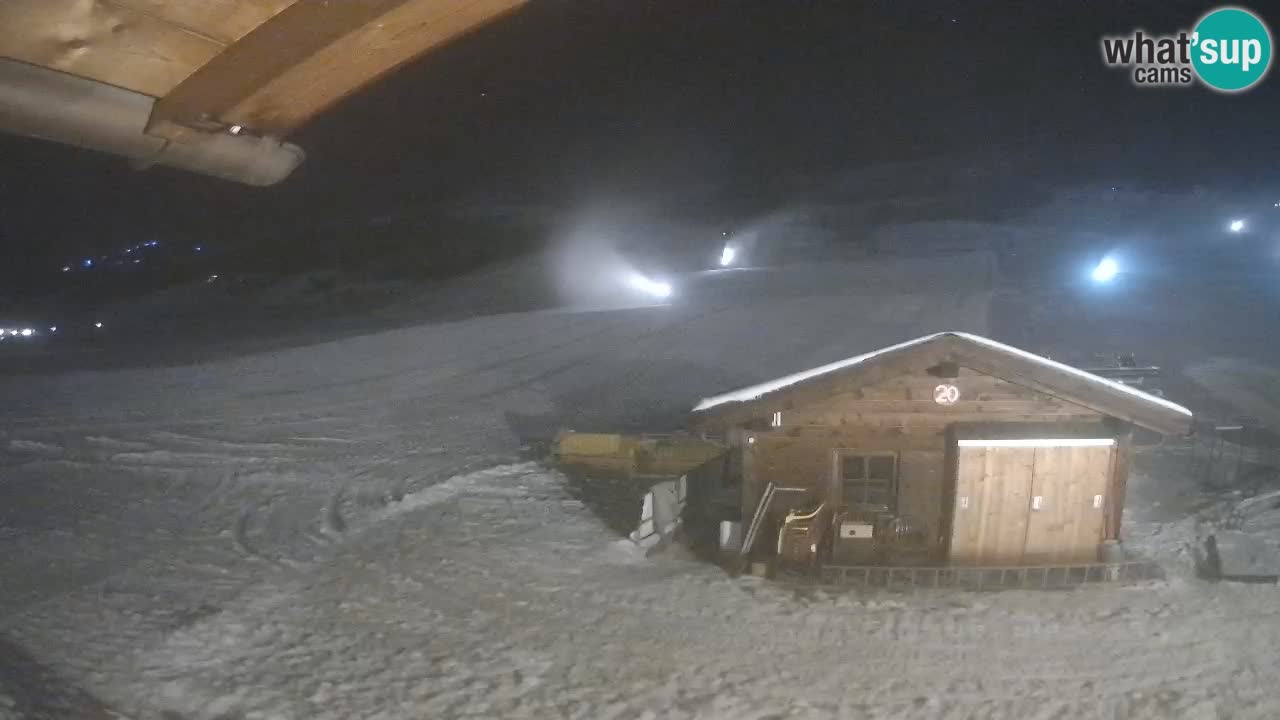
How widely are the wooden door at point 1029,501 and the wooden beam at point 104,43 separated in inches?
434

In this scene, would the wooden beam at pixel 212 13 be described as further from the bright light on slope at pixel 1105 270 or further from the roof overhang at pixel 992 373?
the bright light on slope at pixel 1105 270

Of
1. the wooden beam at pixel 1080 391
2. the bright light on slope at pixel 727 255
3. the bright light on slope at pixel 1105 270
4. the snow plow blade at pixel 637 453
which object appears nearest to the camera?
the wooden beam at pixel 1080 391

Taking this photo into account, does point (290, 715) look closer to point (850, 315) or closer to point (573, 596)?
point (573, 596)

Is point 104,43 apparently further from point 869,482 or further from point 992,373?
point 869,482

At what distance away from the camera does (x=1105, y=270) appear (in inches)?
1503

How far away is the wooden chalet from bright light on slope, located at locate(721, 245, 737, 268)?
1596 inches

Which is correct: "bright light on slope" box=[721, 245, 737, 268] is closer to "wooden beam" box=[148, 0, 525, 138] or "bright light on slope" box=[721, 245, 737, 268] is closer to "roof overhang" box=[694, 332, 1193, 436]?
"roof overhang" box=[694, 332, 1193, 436]

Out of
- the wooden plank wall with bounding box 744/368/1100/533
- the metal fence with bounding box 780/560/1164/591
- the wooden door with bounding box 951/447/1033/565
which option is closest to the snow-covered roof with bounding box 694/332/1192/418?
the wooden plank wall with bounding box 744/368/1100/533

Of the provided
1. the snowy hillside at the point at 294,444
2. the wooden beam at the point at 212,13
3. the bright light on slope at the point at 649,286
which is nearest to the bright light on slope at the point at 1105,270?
the snowy hillside at the point at 294,444

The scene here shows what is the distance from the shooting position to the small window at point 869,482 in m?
11.6

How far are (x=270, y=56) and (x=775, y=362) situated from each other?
25735 mm

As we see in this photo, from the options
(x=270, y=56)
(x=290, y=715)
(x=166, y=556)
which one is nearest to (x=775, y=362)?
(x=166, y=556)

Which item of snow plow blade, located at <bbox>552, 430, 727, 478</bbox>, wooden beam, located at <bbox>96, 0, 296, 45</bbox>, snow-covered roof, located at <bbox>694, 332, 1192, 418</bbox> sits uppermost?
wooden beam, located at <bbox>96, 0, 296, 45</bbox>

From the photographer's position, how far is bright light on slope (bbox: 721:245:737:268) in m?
52.0
